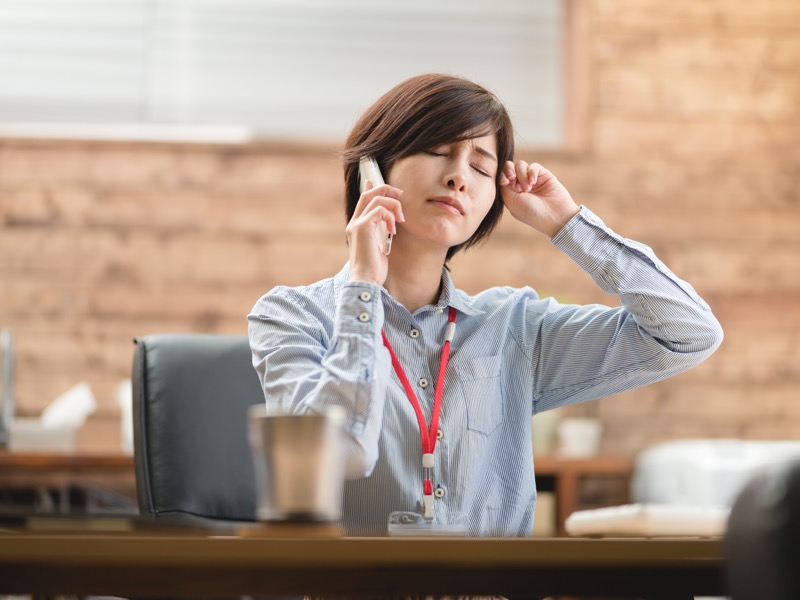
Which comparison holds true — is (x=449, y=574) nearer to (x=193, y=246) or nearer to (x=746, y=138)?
(x=193, y=246)

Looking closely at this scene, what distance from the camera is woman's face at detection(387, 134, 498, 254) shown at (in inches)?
61.2

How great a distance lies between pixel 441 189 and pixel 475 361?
0.26 metres

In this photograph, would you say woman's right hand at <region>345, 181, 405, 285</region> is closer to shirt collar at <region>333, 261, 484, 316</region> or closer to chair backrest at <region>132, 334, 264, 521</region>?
shirt collar at <region>333, 261, 484, 316</region>

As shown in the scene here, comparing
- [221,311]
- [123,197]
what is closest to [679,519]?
[221,311]

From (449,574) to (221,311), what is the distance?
3329 mm

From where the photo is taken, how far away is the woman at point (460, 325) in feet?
4.71

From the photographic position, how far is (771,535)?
47 cm

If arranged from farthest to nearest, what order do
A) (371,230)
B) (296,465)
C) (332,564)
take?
(371,230) → (296,465) → (332,564)

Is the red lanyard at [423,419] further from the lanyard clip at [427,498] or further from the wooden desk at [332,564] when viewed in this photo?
the wooden desk at [332,564]

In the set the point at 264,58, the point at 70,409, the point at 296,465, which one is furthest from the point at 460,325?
the point at 264,58

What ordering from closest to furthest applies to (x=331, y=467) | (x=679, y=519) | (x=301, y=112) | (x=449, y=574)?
1. (x=449, y=574)
2. (x=331, y=467)
3. (x=679, y=519)
4. (x=301, y=112)

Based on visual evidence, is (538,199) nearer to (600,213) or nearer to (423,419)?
(423,419)

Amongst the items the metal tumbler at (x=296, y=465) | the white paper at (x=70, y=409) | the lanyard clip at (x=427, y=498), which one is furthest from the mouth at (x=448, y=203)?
the white paper at (x=70, y=409)

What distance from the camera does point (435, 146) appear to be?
5.12 ft
